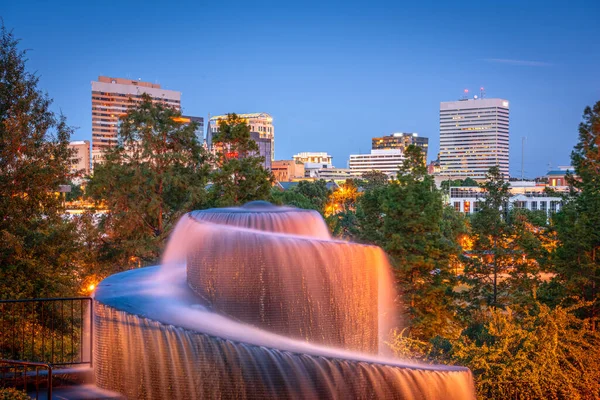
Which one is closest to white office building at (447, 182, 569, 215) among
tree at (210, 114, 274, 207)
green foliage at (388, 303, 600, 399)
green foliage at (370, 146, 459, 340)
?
green foliage at (370, 146, 459, 340)

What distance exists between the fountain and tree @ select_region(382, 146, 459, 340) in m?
10.5

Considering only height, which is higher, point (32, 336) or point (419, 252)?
point (419, 252)

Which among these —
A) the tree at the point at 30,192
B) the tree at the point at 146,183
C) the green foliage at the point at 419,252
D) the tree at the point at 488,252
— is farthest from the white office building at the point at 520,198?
the tree at the point at 30,192

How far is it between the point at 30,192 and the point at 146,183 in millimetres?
9795

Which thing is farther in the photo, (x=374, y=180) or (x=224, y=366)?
(x=374, y=180)

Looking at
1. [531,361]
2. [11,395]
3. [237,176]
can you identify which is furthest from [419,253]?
[11,395]

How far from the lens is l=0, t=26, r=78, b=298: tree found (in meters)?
11.7

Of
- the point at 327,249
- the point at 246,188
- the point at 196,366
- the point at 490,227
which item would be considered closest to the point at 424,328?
the point at 490,227

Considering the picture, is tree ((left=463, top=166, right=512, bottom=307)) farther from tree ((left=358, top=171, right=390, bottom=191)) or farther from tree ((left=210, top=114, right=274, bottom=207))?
tree ((left=358, top=171, right=390, bottom=191))

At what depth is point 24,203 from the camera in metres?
12.0

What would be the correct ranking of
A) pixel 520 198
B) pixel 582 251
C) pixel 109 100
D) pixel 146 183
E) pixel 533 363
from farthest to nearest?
1. pixel 109 100
2. pixel 520 198
3. pixel 146 183
4. pixel 582 251
5. pixel 533 363

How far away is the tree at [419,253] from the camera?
2056 centimetres

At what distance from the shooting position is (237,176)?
71.2 feet

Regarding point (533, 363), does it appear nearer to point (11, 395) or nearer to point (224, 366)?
point (224, 366)
